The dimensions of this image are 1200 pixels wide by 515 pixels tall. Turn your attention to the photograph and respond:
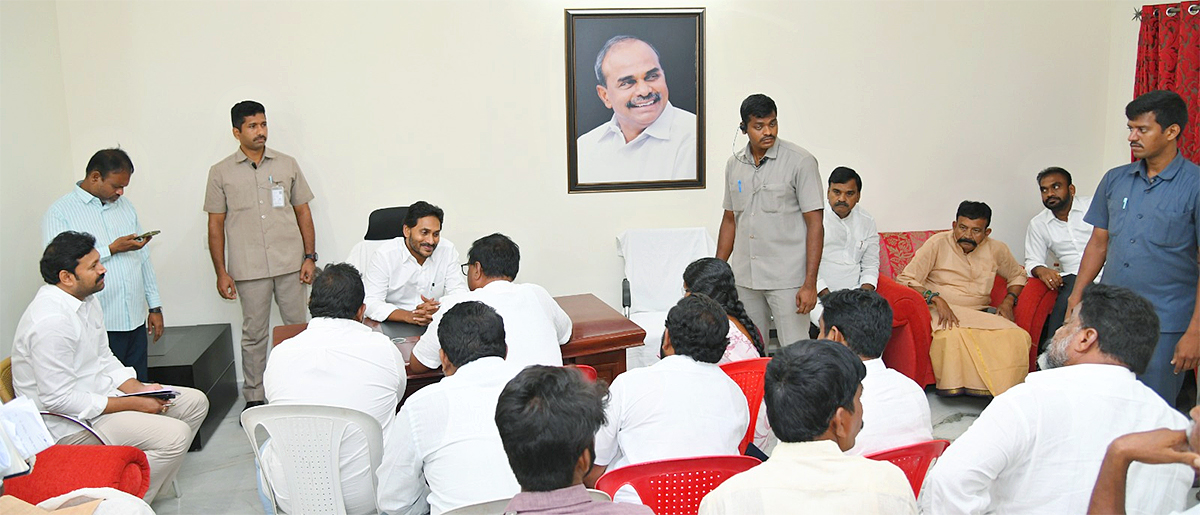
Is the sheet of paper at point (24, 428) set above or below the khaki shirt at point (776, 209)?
below

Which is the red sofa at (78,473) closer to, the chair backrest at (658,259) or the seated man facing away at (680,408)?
the seated man facing away at (680,408)

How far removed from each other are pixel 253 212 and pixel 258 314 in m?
0.57

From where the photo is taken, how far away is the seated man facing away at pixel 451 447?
6.98 feet

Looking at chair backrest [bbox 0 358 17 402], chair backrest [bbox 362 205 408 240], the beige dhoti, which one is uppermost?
chair backrest [bbox 362 205 408 240]

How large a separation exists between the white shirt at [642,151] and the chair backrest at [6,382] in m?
3.08

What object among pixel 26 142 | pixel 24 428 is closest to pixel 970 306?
pixel 24 428

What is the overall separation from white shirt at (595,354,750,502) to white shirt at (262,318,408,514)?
79 cm

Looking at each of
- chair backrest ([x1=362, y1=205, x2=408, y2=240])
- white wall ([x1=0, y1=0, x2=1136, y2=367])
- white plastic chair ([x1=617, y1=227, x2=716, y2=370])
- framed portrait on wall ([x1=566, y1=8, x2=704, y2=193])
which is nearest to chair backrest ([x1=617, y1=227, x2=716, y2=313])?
white plastic chair ([x1=617, y1=227, x2=716, y2=370])

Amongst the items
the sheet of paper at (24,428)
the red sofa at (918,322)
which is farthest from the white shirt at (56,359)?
the red sofa at (918,322)

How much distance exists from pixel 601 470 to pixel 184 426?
6.33 ft

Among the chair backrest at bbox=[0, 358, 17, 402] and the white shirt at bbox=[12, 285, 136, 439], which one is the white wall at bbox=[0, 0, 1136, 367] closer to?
the chair backrest at bbox=[0, 358, 17, 402]

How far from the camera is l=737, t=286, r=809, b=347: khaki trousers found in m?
4.09

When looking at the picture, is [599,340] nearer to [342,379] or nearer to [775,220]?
[342,379]

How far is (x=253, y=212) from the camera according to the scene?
450 centimetres
